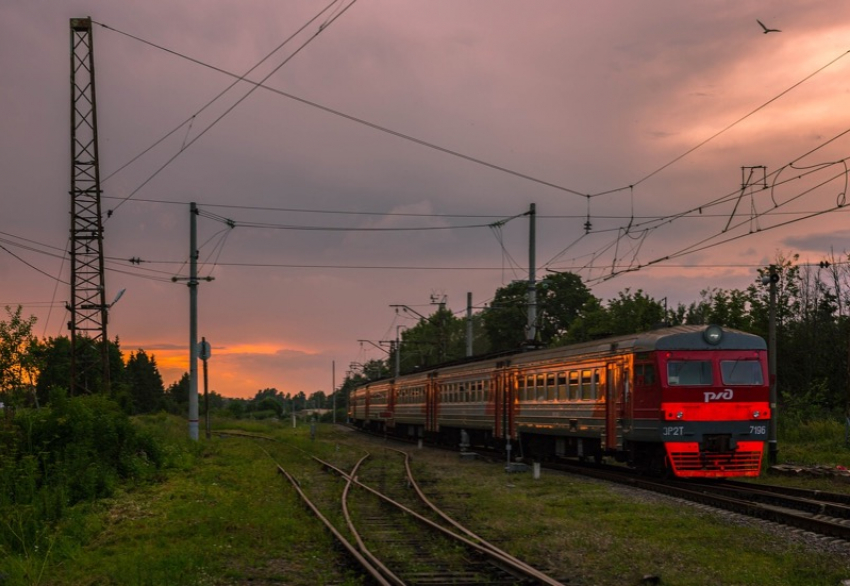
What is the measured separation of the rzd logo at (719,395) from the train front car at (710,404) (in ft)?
0.07

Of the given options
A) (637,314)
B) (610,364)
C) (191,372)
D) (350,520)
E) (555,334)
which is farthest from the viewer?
(555,334)

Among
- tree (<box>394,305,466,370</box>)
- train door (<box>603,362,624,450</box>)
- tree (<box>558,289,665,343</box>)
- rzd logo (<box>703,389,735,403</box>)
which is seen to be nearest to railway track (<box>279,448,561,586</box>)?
train door (<box>603,362,624,450</box>)

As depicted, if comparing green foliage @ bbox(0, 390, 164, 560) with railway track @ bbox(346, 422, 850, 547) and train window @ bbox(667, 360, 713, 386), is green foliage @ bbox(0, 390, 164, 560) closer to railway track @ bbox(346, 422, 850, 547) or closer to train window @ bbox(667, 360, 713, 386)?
railway track @ bbox(346, 422, 850, 547)

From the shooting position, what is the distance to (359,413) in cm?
7156

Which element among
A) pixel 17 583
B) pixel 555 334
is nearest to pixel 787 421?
pixel 17 583

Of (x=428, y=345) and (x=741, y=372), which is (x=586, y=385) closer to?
(x=741, y=372)

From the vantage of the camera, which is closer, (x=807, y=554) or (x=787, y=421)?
(x=807, y=554)

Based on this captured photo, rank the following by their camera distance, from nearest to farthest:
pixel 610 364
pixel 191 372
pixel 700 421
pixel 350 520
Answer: pixel 350 520 < pixel 700 421 < pixel 610 364 < pixel 191 372

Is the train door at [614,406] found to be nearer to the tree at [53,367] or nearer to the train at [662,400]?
the train at [662,400]

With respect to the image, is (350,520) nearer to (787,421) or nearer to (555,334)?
(787,421)

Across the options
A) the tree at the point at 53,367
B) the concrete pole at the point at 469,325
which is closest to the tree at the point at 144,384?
the tree at the point at 53,367

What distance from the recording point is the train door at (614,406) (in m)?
21.6

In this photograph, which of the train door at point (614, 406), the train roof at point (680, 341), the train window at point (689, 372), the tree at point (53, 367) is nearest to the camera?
the train window at point (689, 372)

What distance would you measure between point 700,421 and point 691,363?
1.26 metres
